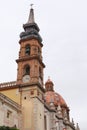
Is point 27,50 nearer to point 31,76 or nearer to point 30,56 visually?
point 30,56

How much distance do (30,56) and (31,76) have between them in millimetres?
3335

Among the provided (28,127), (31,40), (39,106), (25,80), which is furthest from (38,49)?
(28,127)

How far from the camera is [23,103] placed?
48.2 m

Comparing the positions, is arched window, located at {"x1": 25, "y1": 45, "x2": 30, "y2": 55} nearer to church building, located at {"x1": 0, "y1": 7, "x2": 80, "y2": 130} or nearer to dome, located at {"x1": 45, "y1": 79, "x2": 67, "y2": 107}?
church building, located at {"x1": 0, "y1": 7, "x2": 80, "y2": 130}

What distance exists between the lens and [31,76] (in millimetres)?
49750

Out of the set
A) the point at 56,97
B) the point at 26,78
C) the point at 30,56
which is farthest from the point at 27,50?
the point at 56,97

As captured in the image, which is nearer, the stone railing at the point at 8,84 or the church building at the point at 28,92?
the church building at the point at 28,92

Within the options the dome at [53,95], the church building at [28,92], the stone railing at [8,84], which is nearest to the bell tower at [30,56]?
the church building at [28,92]

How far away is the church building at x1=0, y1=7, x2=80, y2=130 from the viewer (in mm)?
45441

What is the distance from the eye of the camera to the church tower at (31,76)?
47.1m

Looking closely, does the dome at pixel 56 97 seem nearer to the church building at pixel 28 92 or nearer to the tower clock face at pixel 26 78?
the church building at pixel 28 92

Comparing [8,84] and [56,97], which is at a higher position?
[56,97]

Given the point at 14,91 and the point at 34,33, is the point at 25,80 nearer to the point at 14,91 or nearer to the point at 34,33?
the point at 14,91

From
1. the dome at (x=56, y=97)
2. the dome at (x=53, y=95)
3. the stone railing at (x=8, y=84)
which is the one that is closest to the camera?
the stone railing at (x=8, y=84)
